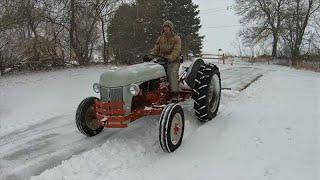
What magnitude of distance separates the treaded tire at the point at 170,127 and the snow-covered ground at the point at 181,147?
5.7 inches

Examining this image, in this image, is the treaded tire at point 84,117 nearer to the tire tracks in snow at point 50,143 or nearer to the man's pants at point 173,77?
the tire tracks in snow at point 50,143

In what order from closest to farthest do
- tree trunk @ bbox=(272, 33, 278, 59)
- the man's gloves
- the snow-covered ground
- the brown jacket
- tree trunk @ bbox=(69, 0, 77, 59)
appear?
the snow-covered ground < the brown jacket < the man's gloves < tree trunk @ bbox=(69, 0, 77, 59) < tree trunk @ bbox=(272, 33, 278, 59)

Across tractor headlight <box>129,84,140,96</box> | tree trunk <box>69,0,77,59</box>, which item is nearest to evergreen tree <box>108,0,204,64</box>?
tree trunk <box>69,0,77,59</box>

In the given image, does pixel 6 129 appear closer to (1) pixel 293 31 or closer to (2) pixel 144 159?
(2) pixel 144 159

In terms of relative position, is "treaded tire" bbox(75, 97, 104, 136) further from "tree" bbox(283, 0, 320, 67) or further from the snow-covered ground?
"tree" bbox(283, 0, 320, 67)

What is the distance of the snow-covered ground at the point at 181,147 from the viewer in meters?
6.04

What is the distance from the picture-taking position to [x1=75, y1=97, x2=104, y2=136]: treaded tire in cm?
749

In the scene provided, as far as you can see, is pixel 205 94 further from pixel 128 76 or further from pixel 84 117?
pixel 84 117

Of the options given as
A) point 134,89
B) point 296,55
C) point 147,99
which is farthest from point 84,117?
point 296,55

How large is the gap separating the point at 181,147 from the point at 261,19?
143 ft

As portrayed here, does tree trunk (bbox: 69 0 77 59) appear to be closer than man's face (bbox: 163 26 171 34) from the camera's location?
No

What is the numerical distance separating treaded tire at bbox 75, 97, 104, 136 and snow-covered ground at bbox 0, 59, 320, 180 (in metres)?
0.14

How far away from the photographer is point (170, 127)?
21.8 feet

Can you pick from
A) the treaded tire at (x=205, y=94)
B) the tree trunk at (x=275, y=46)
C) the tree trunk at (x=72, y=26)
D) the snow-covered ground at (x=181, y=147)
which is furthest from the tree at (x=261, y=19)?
the treaded tire at (x=205, y=94)
